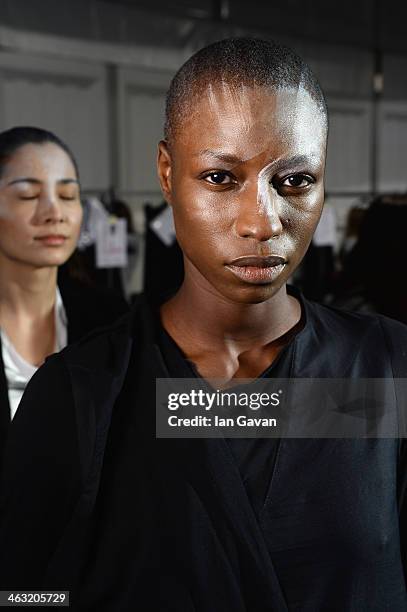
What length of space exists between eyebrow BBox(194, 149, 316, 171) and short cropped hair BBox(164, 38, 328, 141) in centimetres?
4

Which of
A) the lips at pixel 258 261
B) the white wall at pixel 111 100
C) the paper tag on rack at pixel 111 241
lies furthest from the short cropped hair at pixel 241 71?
the white wall at pixel 111 100

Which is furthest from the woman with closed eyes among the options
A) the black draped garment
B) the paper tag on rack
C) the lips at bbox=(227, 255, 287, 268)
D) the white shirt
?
the paper tag on rack

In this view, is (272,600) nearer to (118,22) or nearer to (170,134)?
(170,134)

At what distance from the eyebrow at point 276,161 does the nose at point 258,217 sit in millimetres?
19

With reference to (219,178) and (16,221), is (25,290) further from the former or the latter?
(219,178)

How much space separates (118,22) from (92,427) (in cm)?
249

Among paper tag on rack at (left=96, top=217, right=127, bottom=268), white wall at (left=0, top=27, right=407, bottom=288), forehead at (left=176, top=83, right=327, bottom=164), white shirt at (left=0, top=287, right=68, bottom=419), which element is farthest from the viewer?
white wall at (left=0, top=27, right=407, bottom=288)

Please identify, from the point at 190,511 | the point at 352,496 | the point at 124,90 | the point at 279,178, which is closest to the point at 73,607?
the point at 190,511

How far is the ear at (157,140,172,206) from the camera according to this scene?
2.09 ft

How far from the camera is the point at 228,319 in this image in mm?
652

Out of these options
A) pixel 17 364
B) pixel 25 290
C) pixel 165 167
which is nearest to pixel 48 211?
pixel 25 290

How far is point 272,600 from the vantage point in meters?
0.57
